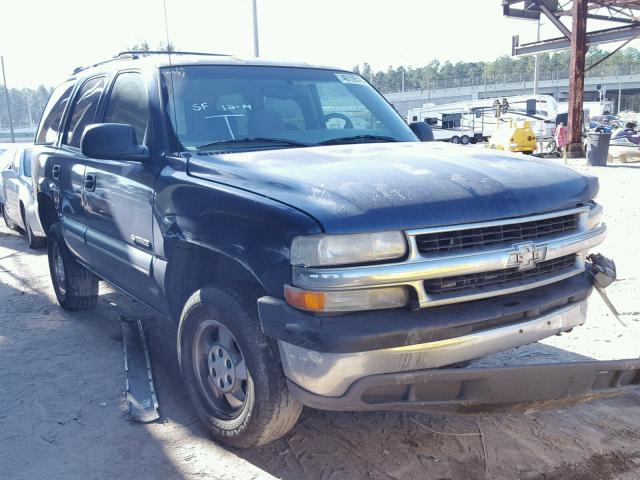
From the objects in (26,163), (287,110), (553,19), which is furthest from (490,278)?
(553,19)

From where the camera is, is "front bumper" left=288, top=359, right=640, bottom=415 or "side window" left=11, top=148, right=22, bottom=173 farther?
"side window" left=11, top=148, right=22, bottom=173

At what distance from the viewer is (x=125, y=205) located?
385 centimetres

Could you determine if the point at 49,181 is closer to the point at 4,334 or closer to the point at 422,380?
the point at 4,334

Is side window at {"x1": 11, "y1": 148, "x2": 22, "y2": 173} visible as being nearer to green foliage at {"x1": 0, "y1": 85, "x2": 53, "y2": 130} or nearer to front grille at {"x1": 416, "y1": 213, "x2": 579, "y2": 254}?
front grille at {"x1": 416, "y1": 213, "x2": 579, "y2": 254}

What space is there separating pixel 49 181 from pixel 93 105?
1.03 metres

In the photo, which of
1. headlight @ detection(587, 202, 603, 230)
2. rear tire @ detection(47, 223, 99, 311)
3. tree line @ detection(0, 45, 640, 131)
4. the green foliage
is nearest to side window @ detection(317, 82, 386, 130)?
headlight @ detection(587, 202, 603, 230)

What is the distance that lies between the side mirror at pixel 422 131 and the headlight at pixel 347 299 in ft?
7.00

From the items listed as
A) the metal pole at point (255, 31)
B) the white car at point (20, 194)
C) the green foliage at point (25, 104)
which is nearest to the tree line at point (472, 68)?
the green foliage at point (25, 104)

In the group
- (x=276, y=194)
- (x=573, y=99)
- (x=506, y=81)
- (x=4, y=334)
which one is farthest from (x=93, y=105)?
(x=506, y=81)

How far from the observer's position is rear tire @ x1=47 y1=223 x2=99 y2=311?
527cm

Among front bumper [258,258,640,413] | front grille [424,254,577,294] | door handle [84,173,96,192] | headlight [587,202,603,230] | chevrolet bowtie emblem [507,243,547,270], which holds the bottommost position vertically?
front bumper [258,258,640,413]

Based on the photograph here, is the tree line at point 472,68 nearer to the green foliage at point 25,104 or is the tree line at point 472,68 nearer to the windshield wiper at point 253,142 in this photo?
the green foliage at point 25,104

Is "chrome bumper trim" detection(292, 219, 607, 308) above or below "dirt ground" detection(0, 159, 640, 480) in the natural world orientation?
above

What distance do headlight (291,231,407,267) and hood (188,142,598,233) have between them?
0.04 m
